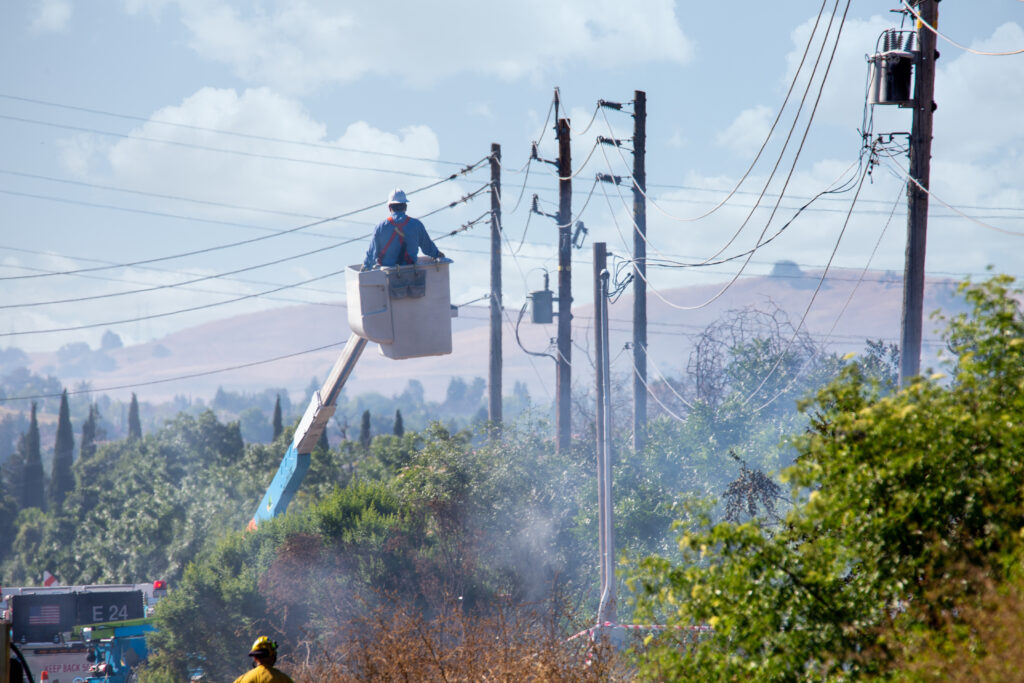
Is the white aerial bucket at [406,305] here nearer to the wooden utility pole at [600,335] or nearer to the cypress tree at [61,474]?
the wooden utility pole at [600,335]

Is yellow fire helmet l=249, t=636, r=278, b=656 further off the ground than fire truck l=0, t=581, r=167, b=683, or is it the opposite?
yellow fire helmet l=249, t=636, r=278, b=656

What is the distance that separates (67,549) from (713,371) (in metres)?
28.1

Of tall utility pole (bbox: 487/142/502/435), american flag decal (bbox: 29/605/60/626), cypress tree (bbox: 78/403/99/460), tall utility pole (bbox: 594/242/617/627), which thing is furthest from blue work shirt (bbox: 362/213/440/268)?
cypress tree (bbox: 78/403/99/460)

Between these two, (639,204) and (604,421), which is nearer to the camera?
(604,421)

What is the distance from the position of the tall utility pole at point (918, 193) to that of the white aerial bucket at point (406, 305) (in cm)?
567

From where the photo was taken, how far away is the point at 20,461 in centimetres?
8412

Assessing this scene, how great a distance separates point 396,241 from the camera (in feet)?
45.1

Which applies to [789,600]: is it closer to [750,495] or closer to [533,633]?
[533,633]

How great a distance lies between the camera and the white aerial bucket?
13.6 metres

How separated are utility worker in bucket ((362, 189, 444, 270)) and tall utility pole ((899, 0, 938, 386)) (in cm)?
589

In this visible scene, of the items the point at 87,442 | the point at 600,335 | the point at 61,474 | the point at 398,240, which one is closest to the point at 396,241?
the point at 398,240

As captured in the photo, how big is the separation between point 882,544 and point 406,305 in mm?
8754

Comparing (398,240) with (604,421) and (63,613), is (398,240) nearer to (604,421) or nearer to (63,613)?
(604,421)

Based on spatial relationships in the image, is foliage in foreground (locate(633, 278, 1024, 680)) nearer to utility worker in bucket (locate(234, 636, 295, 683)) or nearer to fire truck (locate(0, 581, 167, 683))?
utility worker in bucket (locate(234, 636, 295, 683))
